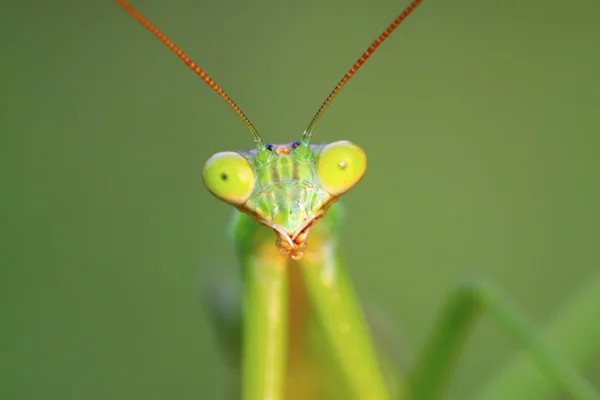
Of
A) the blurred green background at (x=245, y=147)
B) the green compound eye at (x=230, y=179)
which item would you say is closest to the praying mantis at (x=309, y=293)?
the green compound eye at (x=230, y=179)

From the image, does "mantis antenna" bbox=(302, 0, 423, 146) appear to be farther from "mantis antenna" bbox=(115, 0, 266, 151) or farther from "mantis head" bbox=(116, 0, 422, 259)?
"mantis antenna" bbox=(115, 0, 266, 151)

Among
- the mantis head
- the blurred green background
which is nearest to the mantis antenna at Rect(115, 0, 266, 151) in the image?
the mantis head

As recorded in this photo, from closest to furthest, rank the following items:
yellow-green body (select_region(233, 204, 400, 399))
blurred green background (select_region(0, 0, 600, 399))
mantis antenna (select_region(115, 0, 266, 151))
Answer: mantis antenna (select_region(115, 0, 266, 151)) < yellow-green body (select_region(233, 204, 400, 399)) < blurred green background (select_region(0, 0, 600, 399))

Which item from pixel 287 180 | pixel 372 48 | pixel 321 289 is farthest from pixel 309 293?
pixel 372 48

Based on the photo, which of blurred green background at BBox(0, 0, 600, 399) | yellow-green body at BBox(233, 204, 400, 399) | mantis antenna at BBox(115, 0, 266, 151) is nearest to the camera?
mantis antenna at BBox(115, 0, 266, 151)

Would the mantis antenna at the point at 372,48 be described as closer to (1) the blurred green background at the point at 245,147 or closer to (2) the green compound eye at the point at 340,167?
(2) the green compound eye at the point at 340,167

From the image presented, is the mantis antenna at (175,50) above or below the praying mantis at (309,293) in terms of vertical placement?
above

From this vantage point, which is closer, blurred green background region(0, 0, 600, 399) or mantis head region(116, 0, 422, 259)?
mantis head region(116, 0, 422, 259)

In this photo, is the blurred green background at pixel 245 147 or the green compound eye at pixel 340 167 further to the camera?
the blurred green background at pixel 245 147
